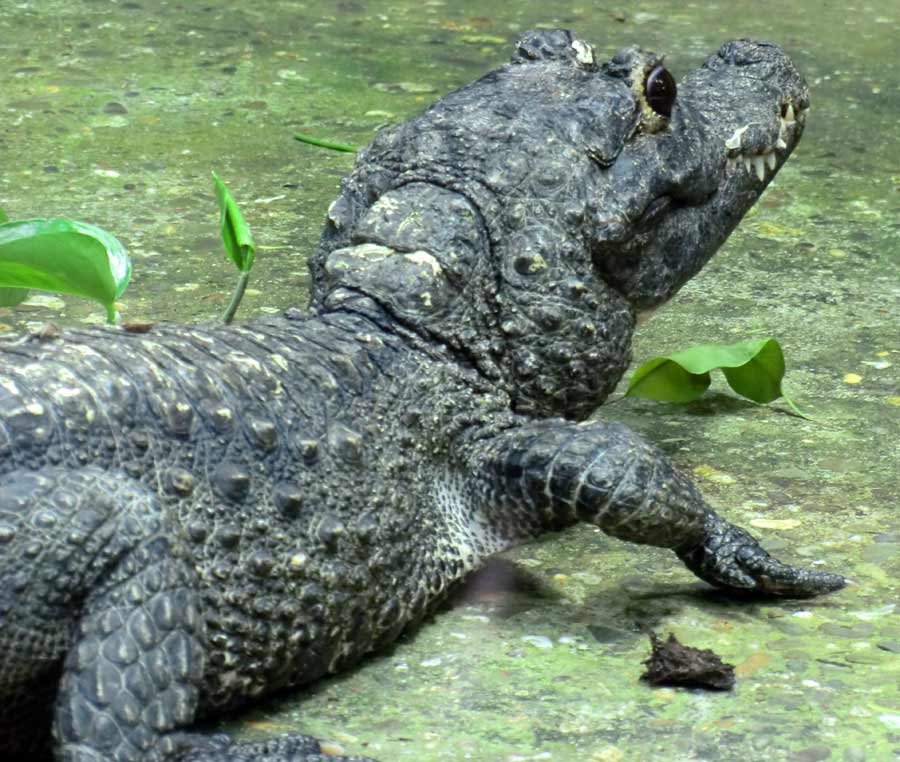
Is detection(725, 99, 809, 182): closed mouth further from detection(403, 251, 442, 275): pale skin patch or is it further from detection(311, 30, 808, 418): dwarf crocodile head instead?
detection(403, 251, 442, 275): pale skin patch

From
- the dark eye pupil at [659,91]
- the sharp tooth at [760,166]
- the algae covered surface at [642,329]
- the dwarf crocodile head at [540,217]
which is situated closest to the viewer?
the algae covered surface at [642,329]

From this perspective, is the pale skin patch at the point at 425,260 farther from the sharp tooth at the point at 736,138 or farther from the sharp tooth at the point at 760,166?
the sharp tooth at the point at 760,166

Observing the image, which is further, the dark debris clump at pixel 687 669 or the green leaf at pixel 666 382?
the green leaf at pixel 666 382

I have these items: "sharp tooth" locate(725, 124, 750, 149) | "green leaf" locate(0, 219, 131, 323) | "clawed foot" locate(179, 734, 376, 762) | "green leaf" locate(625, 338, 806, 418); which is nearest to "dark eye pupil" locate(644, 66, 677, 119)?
"sharp tooth" locate(725, 124, 750, 149)

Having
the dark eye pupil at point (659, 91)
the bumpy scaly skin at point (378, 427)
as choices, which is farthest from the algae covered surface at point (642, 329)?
the dark eye pupil at point (659, 91)

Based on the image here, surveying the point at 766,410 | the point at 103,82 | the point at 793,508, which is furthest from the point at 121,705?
the point at 103,82

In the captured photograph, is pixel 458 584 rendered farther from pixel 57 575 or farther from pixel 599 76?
pixel 599 76
